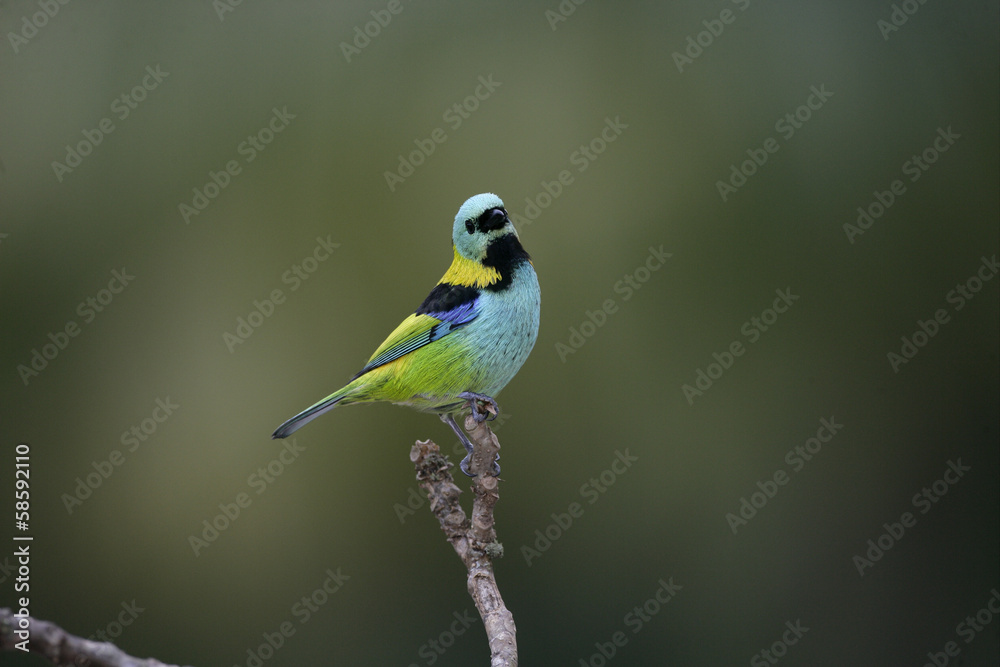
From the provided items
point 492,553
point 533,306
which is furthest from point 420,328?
point 492,553

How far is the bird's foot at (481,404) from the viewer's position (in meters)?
2.60

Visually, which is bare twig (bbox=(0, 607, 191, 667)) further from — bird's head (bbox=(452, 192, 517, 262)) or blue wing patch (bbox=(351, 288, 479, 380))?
bird's head (bbox=(452, 192, 517, 262))

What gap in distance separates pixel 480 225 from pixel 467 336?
1.19ft

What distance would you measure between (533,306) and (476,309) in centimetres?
20

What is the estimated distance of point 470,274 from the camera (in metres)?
2.79

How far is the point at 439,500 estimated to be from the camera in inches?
A: 104

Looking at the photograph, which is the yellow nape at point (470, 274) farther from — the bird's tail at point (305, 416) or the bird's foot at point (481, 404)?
the bird's tail at point (305, 416)

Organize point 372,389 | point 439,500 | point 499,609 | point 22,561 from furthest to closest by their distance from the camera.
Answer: point 22,561
point 372,389
point 439,500
point 499,609

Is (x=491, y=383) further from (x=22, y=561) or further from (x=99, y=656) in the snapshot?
(x=22, y=561)

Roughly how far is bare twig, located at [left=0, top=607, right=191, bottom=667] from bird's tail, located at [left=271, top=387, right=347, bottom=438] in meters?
0.98

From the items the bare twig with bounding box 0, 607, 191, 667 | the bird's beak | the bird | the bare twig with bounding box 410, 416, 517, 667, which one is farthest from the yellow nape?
the bare twig with bounding box 0, 607, 191, 667

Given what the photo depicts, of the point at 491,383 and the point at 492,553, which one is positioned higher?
the point at 491,383

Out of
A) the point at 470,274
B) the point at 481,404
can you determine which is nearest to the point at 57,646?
the point at 481,404

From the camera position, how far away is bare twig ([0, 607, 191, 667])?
1503 millimetres
